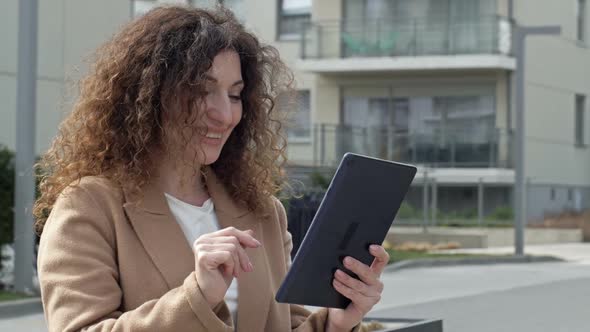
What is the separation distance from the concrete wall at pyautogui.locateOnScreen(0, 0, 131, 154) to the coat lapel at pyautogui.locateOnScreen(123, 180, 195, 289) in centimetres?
1419

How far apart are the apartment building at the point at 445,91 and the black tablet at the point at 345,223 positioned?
88.6 ft

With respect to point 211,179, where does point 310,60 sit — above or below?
above

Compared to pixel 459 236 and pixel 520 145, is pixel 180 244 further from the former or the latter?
pixel 459 236

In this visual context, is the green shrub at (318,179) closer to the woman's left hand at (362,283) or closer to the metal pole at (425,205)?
the metal pole at (425,205)

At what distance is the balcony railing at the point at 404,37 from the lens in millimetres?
33250

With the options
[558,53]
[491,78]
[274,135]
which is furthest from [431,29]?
[274,135]

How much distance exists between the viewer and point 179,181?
3002 mm

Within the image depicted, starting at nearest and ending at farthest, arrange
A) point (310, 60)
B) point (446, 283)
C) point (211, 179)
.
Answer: point (211, 179) < point (446, 283) < point (310, 60)

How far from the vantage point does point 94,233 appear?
2764 mm

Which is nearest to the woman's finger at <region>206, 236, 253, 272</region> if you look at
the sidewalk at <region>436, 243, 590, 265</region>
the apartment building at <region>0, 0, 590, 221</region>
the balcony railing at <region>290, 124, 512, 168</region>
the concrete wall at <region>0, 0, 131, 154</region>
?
the concrete wall at <region>0, 0, 131, 154</region>

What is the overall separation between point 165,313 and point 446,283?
1493 cm

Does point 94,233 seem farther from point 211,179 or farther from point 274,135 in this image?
point 274,135

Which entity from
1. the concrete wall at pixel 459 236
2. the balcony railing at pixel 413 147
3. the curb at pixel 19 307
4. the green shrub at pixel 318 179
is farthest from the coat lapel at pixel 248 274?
the balcony railing at pixel 413 147

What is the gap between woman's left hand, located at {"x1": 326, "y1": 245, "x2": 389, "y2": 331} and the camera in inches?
113
